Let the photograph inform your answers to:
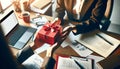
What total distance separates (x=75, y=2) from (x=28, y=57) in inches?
33.9

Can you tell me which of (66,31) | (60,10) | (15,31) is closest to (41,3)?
(60,10)

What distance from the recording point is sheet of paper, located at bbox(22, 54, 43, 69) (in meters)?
1.32

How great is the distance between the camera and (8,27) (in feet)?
5.29

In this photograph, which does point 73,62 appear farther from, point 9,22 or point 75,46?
point 9,22

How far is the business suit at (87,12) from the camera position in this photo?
5.44ft

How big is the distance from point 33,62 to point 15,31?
45 cm

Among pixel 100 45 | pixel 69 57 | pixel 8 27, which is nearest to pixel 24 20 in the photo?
pixel 8 27

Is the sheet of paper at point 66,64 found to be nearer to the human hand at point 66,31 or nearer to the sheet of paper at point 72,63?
the sheet of paper at point 72,63

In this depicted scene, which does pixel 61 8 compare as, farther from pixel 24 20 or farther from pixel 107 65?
pixel 107 65

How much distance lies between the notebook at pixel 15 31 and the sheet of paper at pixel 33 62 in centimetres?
16

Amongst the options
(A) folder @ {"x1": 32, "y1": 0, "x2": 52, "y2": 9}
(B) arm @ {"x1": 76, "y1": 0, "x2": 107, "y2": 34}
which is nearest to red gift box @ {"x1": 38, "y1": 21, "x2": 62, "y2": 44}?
(B) arm @ {"x1": 76, "y1": 0, "x2": 107, "y2": 34}

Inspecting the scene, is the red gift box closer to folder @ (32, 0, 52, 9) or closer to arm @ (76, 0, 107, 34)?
arm @ (76, 0, 107, 34)

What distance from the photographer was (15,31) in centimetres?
166

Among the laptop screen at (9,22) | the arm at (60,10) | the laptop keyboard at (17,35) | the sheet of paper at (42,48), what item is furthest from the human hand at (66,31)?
the laptop screen at (9,22)
